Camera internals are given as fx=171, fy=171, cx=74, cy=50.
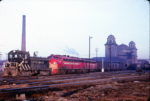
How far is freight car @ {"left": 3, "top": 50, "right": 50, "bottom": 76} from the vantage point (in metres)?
22.4

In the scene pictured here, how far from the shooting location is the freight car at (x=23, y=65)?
22.4 metres

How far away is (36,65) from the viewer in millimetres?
25609

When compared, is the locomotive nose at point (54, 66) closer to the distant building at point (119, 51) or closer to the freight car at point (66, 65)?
the freight car at point (66, 65)

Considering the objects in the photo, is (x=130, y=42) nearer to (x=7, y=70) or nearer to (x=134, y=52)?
(x=134, y=52)

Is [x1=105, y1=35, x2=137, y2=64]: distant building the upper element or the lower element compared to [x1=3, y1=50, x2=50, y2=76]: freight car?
upper

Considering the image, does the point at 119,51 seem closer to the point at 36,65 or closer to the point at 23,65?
the point at 36,65

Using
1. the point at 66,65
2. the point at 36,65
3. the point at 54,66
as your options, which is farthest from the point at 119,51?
the point at 36,65

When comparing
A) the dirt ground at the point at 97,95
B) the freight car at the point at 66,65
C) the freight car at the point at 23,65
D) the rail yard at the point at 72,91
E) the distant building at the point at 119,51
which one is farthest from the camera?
the distant building at the point at 119,51

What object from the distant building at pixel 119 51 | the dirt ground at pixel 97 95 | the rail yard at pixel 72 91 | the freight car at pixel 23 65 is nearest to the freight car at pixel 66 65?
the freight car at pixel 23 65

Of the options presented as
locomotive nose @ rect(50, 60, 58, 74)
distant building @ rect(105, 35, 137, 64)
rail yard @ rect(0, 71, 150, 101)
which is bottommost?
rail yard @ rect(0, 71, 150, 101)

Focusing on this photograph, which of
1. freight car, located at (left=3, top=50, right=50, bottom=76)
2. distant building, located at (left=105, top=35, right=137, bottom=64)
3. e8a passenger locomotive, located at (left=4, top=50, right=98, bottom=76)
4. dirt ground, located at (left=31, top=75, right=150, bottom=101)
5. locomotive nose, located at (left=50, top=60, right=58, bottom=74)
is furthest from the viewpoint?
distant building, located at (left=105, top=35, right=137, bottom=64)

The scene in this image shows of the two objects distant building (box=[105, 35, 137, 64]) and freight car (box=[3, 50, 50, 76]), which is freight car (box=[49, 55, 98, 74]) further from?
distant building (box=[105, 35, 137, 64])

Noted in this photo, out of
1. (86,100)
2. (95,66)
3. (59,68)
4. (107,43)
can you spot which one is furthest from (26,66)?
(107,43)

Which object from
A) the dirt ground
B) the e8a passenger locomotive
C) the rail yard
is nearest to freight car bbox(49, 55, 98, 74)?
the e8a passenger locomotive
